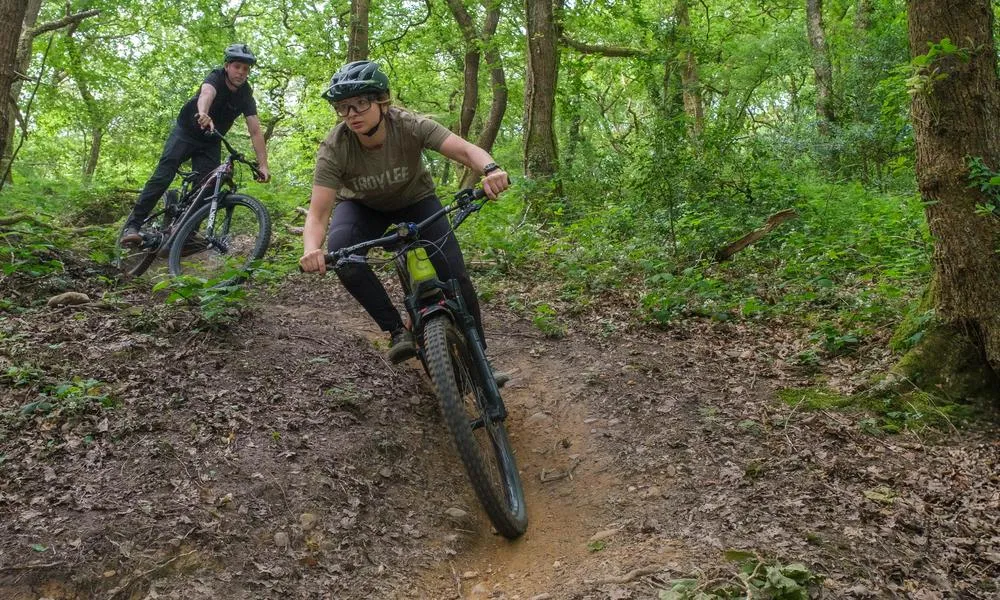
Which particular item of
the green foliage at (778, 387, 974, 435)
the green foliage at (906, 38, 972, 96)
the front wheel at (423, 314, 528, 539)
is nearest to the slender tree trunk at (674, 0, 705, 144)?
the green foliage at (906, 38, 972, 96)

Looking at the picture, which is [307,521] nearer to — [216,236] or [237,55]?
[216,236]

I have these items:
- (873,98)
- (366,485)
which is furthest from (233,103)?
(873,98)

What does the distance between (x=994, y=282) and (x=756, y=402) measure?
→ 5.14ft

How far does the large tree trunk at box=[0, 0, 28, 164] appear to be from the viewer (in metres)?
5.88

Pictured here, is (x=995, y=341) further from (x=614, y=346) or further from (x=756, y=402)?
(x=614, y=346)

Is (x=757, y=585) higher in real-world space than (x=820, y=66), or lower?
lower

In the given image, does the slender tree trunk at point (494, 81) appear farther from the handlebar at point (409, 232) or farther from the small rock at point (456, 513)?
the small rock at point (456, 513)

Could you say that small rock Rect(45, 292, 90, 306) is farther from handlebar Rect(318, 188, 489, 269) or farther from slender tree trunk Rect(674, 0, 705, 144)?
slender tree trunk Rect(674, 0, 705, 144)

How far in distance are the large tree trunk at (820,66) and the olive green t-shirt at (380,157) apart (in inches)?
456

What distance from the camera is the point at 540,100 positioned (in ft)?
36.2

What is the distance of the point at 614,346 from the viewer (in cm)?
573

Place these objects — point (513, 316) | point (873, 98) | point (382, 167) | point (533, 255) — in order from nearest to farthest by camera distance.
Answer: point (382, 167) → point (513, 316) → point (533, 255) → point (873, 98)

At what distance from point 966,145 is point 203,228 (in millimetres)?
6301

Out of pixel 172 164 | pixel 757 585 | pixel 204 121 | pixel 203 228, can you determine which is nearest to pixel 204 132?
pixel 204 121
